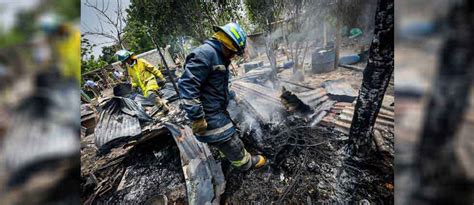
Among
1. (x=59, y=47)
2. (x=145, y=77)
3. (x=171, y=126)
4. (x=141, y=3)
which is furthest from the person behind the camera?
(x=141, y=3)

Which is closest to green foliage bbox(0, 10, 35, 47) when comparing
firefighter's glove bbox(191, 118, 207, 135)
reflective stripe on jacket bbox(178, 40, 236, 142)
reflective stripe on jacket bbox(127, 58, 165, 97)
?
reflective stripe on jacket bbox(178, 40, 236, 142)

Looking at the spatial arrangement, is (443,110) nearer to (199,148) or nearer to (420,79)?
(420,79)

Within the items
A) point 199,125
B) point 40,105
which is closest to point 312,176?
point 199,125

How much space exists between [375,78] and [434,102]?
79.9 inches

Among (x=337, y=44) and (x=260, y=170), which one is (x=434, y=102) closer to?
(x=260, y=170)

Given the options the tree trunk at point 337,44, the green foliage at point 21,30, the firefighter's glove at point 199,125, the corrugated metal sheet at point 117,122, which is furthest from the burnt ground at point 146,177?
the tree trunk at point 337,44

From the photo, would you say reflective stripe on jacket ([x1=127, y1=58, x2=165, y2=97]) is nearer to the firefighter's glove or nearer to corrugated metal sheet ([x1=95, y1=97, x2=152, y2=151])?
corrugated metal sheet ([x1=95, y1=97, x2=152, y2=151])

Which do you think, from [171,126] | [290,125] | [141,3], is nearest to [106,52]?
[141,3]

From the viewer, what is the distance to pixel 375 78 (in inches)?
88.5

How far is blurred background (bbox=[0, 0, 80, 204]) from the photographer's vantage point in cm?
54

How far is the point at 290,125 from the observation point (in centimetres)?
412

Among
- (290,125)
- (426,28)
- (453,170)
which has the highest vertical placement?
(426,28)

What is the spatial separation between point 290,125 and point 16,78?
4039 mm

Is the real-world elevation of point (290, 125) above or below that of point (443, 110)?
below
